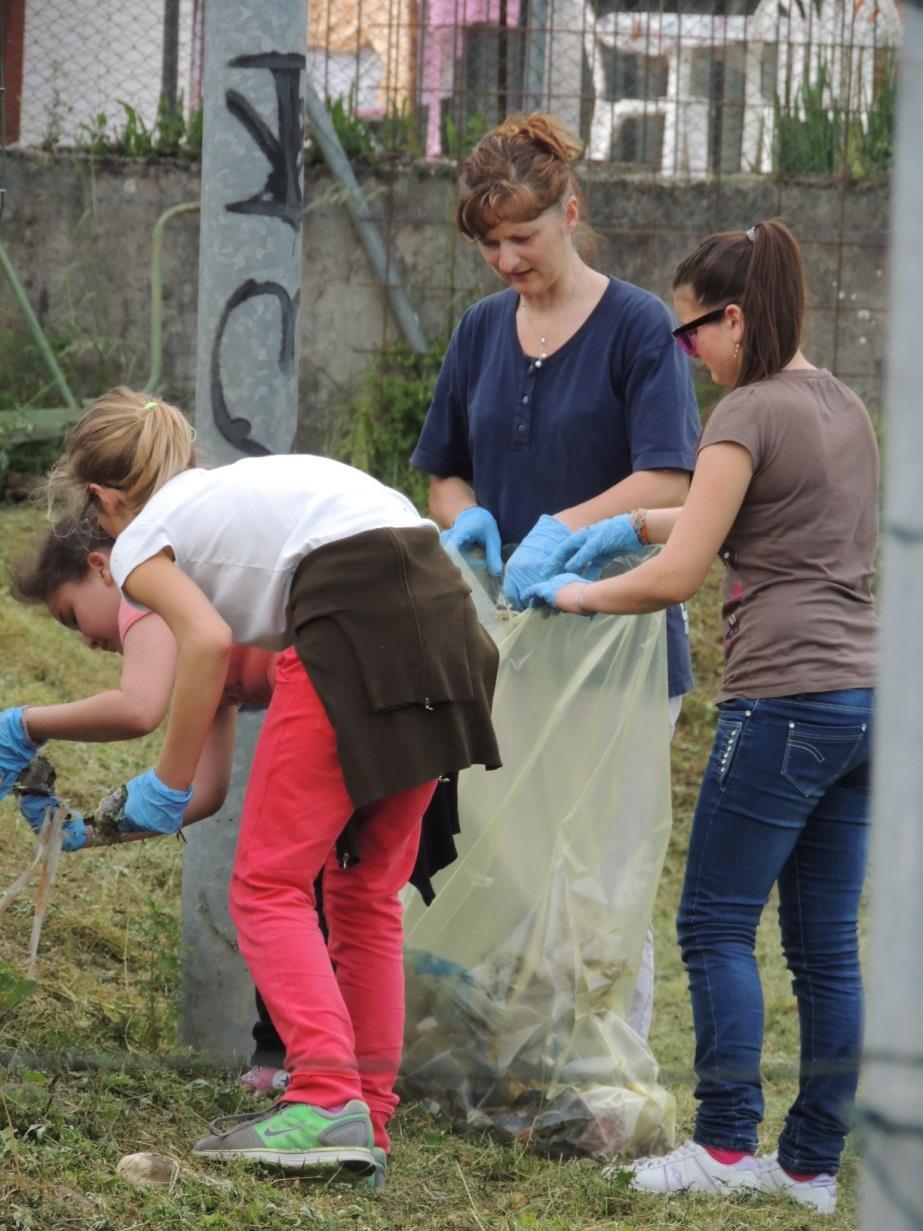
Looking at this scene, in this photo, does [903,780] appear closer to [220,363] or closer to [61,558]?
[61,558]

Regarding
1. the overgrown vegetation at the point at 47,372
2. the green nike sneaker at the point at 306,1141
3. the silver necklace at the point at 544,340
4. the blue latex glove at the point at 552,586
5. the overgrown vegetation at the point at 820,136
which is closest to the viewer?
the green nike sneaker at the point at 306,1141

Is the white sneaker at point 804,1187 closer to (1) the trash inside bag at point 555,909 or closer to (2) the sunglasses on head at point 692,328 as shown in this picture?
(1) the trash inside bag at point 555,909

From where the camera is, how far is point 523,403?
317cm

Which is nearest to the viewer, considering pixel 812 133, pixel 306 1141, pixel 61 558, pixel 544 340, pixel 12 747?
pixel 306 1141

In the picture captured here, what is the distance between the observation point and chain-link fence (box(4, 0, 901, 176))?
6.83 m

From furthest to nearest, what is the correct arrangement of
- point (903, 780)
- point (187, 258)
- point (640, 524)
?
point (187, 258) < point (640, 524) < point (903, 780)

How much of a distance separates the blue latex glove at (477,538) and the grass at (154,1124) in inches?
37.5

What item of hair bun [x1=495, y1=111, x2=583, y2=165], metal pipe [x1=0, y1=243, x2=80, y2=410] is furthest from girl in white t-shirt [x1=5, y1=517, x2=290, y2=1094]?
metal pipe [x1=0, y1=243, x2=80, y2=410]

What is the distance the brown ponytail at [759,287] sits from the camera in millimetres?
2719

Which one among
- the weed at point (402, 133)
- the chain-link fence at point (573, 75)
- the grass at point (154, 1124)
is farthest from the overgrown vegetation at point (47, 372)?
the grass at point (154, 1124)

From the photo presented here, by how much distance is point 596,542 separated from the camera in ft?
9.65

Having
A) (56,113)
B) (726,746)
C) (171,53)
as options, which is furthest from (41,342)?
(726,746)

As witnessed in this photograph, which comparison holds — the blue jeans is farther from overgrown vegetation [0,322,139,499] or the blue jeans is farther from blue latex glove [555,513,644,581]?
overgrown vegetation [0,322,139,499]

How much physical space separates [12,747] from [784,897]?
1326mm
